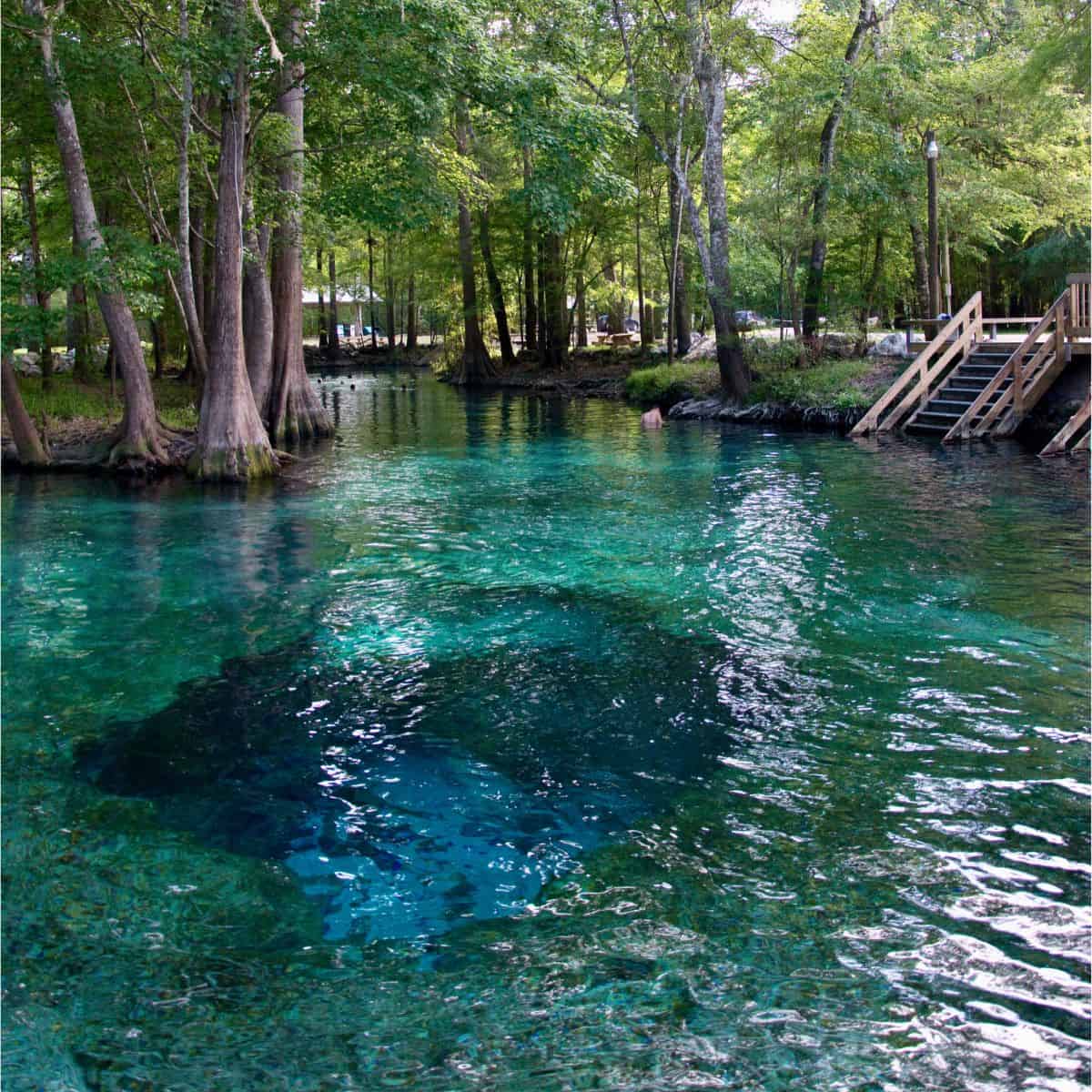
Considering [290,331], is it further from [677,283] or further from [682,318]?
[682,318]

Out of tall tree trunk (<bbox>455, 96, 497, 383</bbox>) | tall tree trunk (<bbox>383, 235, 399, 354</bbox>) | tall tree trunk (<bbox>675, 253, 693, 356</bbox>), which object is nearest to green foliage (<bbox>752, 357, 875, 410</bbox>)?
tall tree trunk (<bbox>675, 253, 693, 356</bbox>)

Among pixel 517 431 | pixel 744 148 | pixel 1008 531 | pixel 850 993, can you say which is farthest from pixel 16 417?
pixel 744 148

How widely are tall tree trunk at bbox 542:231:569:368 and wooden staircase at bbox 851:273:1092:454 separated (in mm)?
18838

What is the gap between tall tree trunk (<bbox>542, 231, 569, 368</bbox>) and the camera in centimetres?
4044

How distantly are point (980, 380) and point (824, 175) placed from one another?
663 cm

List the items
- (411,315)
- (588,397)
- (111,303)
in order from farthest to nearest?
(411,315)
(588,397)
(111,303)

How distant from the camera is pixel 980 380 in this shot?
22.7 meters

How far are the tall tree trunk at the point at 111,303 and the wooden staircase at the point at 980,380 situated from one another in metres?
13.7

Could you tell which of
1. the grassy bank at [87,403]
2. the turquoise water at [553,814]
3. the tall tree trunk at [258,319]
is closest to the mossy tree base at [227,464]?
the grassy bank at [87,403]

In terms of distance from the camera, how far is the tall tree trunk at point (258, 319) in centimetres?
2297

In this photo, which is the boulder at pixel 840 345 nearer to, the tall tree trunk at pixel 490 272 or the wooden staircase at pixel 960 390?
the wooden staircase at pixel 960 390

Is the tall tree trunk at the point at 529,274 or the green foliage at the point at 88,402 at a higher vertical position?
the tall tree trunk at the point at 529,274

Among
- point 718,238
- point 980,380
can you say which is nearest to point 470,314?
point 718,238

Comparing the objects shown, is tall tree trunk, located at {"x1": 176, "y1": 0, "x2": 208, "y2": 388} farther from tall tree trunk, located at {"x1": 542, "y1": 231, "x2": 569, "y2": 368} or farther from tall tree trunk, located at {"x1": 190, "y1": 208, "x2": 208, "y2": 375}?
tall tree trunk, located at {"x1": 542, "y1": 231, "x2": 569, "y2": 368}
